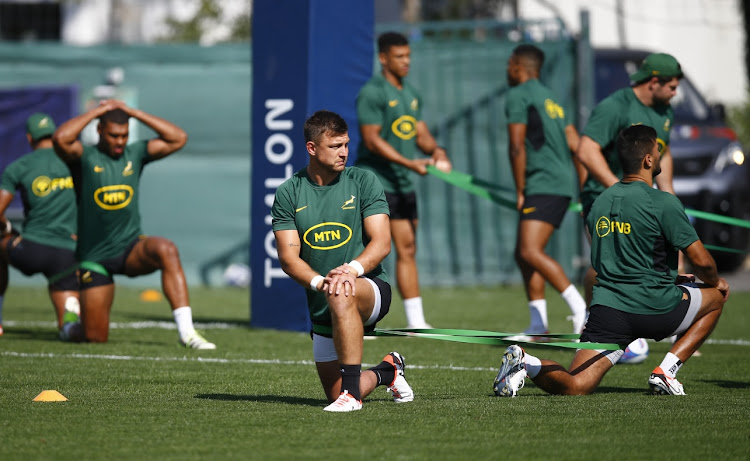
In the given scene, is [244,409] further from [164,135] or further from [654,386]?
[164,135]

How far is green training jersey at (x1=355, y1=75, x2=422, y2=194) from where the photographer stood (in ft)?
34.4

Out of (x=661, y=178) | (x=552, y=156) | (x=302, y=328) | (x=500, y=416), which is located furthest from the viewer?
(x=302, y=328)

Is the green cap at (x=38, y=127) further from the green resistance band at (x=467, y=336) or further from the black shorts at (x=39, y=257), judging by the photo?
the green resistance band at (x=467, y=336)

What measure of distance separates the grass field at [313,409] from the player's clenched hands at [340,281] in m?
0.61

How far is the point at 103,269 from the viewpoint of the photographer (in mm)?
10133

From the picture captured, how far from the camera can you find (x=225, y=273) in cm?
1670

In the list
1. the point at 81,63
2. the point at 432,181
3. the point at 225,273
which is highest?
the point at 81,63

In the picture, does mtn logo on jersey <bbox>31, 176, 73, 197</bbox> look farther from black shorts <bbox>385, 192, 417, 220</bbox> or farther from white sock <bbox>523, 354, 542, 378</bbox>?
white sock <bbox>523, 354, 542, 378</bbox>

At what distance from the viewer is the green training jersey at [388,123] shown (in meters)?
10.5

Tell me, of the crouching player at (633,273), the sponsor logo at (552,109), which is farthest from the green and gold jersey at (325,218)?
the sponsor logo at (552,109)

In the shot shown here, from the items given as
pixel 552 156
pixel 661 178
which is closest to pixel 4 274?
pixel 552 156

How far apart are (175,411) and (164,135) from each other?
4.08 meters

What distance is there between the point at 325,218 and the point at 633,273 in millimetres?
1753

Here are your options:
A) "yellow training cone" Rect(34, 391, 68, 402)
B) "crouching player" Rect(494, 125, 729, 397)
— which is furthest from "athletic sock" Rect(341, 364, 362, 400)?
"yellow training cone" Rect(34, 391, 68, 402)
